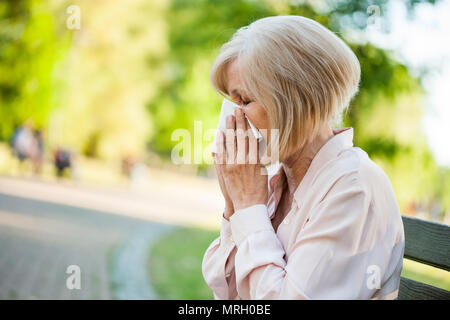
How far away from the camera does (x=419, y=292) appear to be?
1.95m

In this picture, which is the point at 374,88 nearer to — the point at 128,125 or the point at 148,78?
the point at 128,125

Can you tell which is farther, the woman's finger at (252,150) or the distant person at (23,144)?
the distant person at (23,144)

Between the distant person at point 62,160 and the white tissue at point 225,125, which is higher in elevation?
the white tissue at point 225,125

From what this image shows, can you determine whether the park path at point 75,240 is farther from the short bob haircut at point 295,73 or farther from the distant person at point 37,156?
the short bob haircut at point 295,73

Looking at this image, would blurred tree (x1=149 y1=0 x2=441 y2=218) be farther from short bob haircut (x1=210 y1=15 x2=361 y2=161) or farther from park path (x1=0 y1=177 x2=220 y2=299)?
park path (x1=0 y1=177 x2=220 y2=299)

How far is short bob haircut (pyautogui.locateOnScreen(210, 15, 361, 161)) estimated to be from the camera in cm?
166

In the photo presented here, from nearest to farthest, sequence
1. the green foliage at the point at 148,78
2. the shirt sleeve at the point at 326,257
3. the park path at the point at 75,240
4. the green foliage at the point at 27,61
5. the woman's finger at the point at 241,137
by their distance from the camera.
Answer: the shirt sleeve at the point at 326,257, the woman's finger at the point at 241,137, the park path at the point at 75,240, the green foliage at the point at 148,78, the green foliage at the point at 27,61

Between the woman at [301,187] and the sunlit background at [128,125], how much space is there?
0.73m

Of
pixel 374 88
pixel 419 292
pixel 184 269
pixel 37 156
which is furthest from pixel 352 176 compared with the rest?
pixel 37 156

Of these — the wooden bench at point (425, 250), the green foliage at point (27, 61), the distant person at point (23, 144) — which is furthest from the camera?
the green foliage at point (27, 61)

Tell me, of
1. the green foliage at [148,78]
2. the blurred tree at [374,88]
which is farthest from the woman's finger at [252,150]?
the green foliage at [148,78]

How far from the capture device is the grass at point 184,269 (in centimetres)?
539

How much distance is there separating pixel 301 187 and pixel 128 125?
27.5 meters

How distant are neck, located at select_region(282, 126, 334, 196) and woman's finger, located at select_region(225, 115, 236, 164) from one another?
0.81 feet
